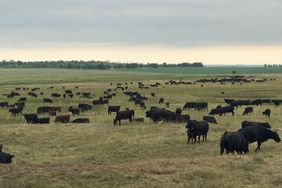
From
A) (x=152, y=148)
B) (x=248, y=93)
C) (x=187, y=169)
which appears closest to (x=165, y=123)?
(x=152, y=148)

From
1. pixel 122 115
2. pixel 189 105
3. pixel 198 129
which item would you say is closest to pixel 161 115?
pixel 122 115

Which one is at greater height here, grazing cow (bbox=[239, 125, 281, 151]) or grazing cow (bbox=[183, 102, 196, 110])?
grazing cow (bbox=[239, 125, 281, 151])

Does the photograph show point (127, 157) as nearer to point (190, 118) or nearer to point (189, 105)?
point (190, 118)

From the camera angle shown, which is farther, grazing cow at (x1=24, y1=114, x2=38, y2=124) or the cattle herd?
grazing cow at (x1=24, y1=114, x2=38, y2=124)

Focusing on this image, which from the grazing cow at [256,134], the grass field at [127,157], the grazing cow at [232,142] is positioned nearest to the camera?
the grass field at [127,157]

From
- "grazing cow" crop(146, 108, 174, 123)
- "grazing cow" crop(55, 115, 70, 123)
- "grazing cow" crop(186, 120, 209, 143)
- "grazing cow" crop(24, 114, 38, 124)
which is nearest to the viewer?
"grazing cow" crop(186, 120, 209, 143)

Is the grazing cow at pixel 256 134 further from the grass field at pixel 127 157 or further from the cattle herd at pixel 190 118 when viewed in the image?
the grass field at pixel 127 157

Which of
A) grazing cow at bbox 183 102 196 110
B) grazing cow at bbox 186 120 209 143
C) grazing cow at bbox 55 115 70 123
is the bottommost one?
grazing cow at bbox 55 115 70 123

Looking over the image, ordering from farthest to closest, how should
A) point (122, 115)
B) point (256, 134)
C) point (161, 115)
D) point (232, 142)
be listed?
point (122, 115), point (161, 115), point (256, 134), point (232, 142)

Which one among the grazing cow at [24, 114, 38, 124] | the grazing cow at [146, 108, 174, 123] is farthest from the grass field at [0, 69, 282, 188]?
the grazing cow at [24, 114, 38, 124]

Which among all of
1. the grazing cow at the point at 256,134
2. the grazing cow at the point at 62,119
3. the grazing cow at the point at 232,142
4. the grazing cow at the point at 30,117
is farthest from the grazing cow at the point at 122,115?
the grazing cow at the point at 232,142

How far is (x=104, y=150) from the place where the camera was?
1038 inches

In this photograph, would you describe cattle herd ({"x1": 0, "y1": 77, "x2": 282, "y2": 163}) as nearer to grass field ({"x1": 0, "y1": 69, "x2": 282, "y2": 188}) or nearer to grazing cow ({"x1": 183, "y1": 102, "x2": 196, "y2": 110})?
grazing cow ({"x1": 183, "y1": 102, "x2": 196, "y2": 110})

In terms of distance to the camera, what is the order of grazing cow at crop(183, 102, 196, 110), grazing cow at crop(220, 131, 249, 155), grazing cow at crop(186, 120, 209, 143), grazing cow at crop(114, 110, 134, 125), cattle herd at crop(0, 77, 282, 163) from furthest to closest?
grazing cow at crop(183, 102, 196, 110)
grazing cow at crop(114, 110, 134, 125)
grazing cow at crop(186, 120, 209, 143)
cattle herd at crop(0, 77, 282, 163)
grazing cow at crop(220, 131, 249, 155)
